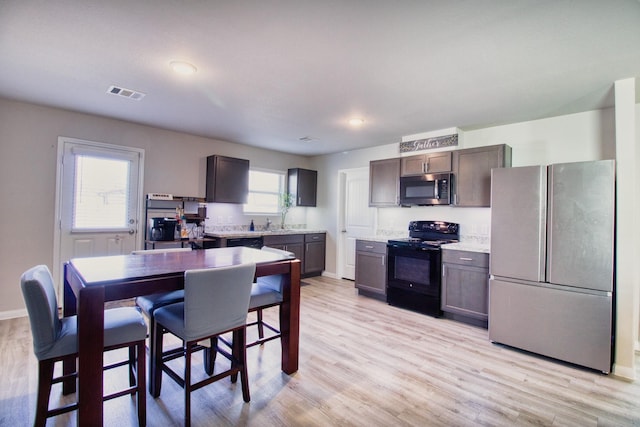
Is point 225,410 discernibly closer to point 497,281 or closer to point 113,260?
point 113,260

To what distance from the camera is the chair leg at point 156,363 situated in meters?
2.02

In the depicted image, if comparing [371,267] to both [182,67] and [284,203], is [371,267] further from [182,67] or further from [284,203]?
[182,67]

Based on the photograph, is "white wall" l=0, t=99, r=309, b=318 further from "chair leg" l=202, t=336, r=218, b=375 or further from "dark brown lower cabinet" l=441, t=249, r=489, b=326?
"dark brown lower cabinet" l=441, t=249, r=489, b=326

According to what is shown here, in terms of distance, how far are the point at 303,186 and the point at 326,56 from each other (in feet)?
12.6

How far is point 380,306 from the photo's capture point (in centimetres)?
426

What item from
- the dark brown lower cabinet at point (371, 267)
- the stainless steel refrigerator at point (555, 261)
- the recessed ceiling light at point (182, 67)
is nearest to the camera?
the recessed ceiling light at point (182, 67)

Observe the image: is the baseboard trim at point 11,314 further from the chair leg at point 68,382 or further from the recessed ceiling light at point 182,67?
the recessed ceiling light at point 182,67

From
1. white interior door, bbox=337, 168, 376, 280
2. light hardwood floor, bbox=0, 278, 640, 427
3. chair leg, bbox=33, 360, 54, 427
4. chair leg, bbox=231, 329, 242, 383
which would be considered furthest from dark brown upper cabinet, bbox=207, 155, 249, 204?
chair leg, bbox=33, 360, 54, 427

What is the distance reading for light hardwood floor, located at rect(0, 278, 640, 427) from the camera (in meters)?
1.94

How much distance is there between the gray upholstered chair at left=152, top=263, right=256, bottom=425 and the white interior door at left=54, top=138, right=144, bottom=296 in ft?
8.64

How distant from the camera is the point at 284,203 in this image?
6.09 m

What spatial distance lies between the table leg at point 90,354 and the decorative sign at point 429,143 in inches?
161

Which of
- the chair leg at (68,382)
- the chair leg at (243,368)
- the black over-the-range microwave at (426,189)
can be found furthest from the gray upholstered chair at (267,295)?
the black over-the-range microwave at (426,189)

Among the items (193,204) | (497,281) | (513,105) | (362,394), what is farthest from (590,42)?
(193,204)
